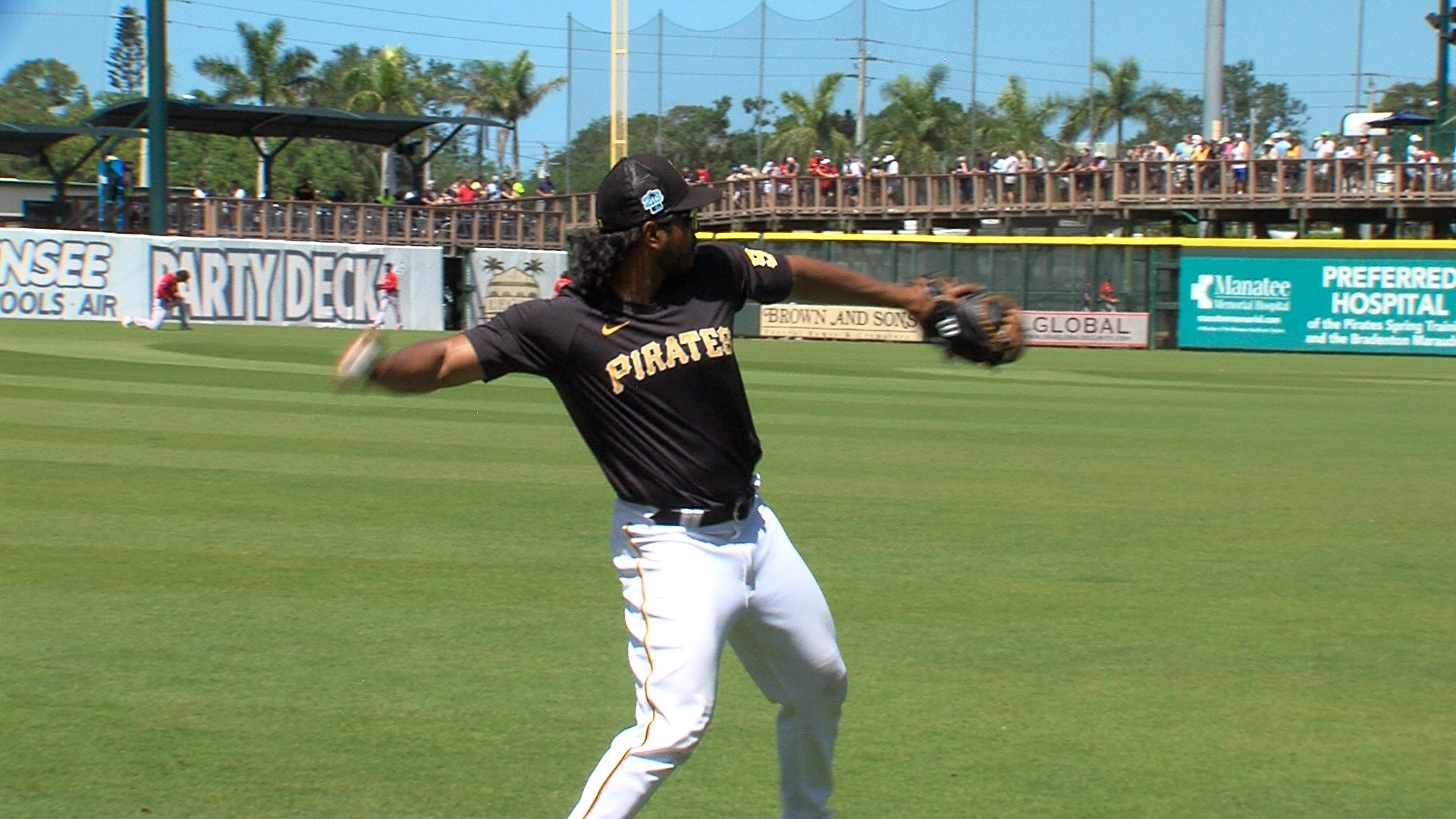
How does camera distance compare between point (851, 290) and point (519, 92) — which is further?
point (519, 92)

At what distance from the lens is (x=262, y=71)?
243 ft

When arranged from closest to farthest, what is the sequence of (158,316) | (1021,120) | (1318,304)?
(158,316) → (1318,304) → (1021,120)

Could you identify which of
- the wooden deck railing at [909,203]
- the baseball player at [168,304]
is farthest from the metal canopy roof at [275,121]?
the baseball player at [168,304]

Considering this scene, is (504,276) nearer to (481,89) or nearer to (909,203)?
(909,203)

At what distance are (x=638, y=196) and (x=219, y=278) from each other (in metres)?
32.8

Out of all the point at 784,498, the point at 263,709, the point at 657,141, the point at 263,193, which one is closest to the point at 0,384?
the point at 784,498

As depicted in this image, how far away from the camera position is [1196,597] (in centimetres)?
797

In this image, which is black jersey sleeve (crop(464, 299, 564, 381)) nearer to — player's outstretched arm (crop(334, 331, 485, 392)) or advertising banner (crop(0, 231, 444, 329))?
player's outstretched arm (crop(334, 331, 485, 392))

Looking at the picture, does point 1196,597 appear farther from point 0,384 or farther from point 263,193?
point 263,193

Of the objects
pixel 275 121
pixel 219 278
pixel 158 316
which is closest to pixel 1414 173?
pixel 219 278

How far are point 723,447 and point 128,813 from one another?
7.03 feet

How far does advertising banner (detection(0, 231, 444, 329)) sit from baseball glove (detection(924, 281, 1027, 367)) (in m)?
31.5

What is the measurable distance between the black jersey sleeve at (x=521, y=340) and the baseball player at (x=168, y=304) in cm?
2920

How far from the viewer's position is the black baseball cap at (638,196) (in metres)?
4.12
